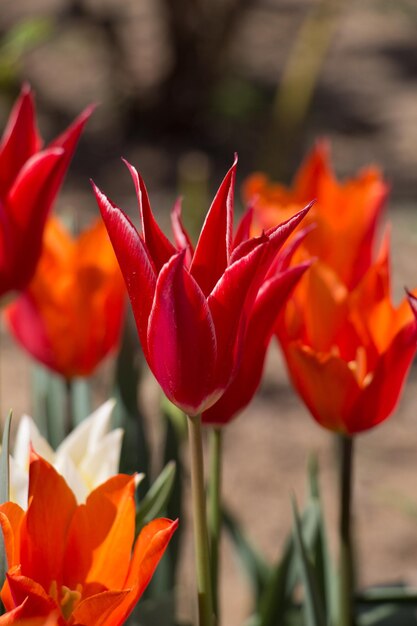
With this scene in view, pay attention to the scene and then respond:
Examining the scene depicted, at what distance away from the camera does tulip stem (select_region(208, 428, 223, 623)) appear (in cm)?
76

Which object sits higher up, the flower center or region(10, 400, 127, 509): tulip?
region(10, 400, 127, 509): tulip

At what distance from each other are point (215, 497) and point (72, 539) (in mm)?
166

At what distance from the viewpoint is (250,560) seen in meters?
1.11

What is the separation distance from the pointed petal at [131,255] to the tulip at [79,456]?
13 centimetres

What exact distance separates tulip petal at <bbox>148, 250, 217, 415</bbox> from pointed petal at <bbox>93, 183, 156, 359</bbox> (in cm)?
1

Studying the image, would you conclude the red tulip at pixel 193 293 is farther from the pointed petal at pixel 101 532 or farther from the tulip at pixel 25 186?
the tulip at pixel 25 186

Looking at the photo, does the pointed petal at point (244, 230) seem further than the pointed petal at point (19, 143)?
No

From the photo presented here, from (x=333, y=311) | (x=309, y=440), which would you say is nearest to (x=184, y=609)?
(x=309, y=440)

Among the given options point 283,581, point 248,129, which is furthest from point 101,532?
point 248,129

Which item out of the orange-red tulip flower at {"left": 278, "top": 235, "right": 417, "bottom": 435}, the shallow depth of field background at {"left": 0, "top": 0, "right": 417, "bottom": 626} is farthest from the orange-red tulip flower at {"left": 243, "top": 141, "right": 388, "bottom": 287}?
the shallow depth of field background at {"left": 0, "top": 0, "right": 417, "bottom": 626}

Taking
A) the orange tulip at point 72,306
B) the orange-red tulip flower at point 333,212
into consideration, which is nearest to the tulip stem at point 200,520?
the orange-red tulip flower at point 333,212

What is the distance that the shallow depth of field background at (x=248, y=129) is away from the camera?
2100mm

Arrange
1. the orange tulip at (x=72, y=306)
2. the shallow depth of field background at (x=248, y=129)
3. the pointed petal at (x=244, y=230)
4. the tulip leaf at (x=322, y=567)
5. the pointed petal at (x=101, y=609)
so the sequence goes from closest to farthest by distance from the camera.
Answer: the pointed petal at (x=101, y=609), the pointed petal at (x=244, y=230), the tulip leaf at (x=322, y=567), the orange tulip at (x=72, y=306), the shallow depth of field background at (x=248, y=129)

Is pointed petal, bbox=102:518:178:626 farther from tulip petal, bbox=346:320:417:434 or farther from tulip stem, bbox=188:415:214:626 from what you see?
→ tulip petal, bbox=346:320:417:434
